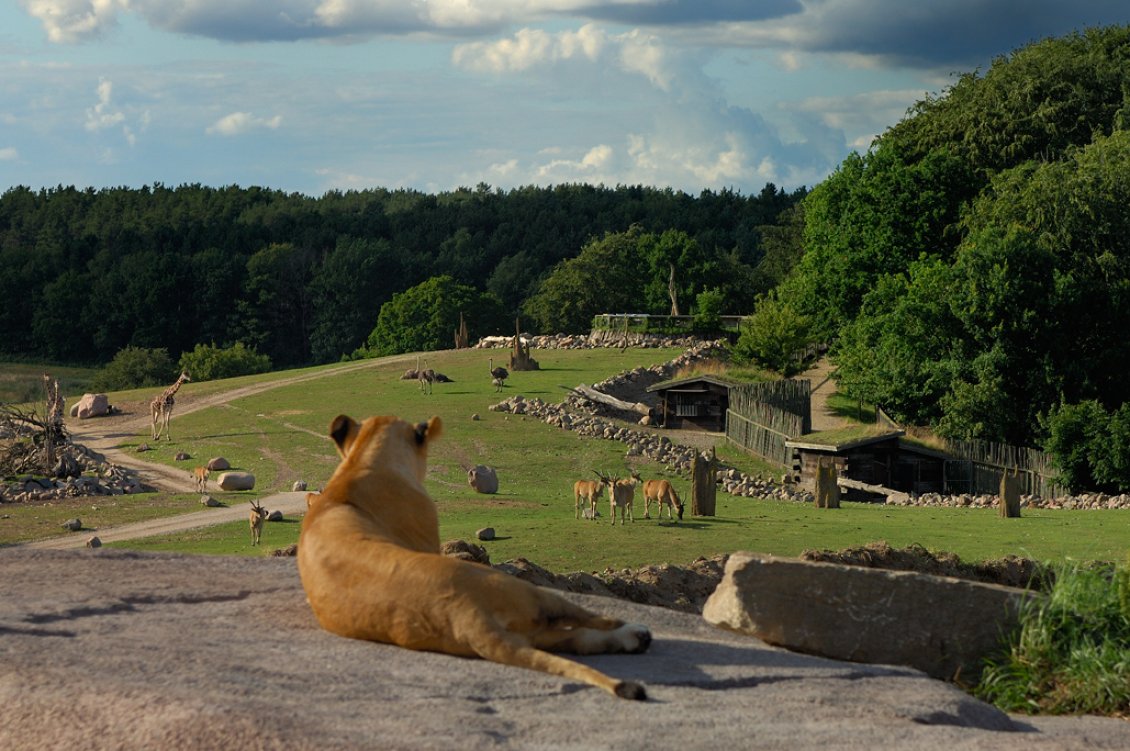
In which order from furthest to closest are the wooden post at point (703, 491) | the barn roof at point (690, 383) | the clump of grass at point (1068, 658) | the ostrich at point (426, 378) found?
the ostrich at point (426, 378) < the barn roof at point (690, 383) < the wooden post at point (703, 491) < the clump of grass at point (1068, 658)

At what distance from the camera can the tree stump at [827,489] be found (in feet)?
111

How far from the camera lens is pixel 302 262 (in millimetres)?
119562

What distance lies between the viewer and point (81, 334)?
10969 centimetres

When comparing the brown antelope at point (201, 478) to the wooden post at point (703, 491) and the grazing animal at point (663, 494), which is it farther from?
the wooden post at point (703, 491)

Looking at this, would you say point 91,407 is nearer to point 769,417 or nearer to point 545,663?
point 769,417

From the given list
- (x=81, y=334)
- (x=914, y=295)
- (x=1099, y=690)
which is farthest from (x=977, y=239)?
(x=81, y=334)

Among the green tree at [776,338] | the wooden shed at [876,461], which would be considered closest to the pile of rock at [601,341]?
the green tree at [776,338]

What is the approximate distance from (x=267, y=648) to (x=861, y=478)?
38485mm

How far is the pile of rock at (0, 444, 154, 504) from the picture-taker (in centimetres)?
3506

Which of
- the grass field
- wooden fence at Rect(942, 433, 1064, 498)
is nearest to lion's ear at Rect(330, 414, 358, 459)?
the grass field

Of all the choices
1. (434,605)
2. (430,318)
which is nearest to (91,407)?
(430,318)

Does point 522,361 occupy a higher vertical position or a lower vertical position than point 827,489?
higher

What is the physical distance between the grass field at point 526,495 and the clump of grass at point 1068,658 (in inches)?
63.7

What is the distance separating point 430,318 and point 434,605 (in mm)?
86366
